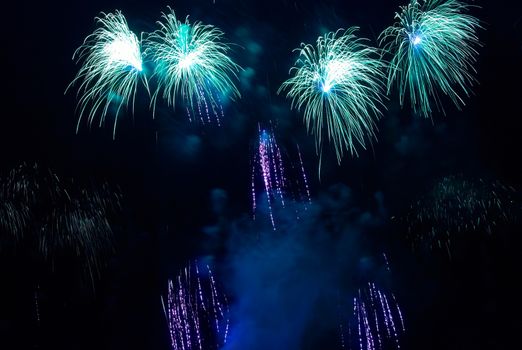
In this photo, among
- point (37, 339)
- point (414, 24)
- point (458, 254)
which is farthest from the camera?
point (458, 254)

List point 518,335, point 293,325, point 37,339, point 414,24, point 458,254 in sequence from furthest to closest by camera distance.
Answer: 1. point 293,325
2. point 518,335
3. point 458,254
4. point 37,339
5. point 414,24

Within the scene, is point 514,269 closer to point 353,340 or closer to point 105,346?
point 353,340

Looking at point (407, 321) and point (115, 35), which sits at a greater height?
point (115, 35)

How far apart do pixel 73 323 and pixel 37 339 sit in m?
1.24

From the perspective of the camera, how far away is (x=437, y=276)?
66.7ft

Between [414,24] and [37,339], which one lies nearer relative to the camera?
[414,24]

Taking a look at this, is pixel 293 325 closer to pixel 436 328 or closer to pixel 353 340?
pixel 353 340

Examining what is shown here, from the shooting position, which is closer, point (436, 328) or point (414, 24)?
point (414, 24)

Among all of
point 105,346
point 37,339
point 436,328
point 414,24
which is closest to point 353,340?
point 436,328

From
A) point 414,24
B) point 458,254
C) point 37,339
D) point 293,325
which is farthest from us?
point 293,325

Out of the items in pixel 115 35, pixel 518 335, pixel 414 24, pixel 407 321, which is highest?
pixel 115 35

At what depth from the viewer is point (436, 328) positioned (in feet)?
68.3

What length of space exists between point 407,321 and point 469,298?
110 inches

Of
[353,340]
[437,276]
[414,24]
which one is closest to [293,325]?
[353,340]
